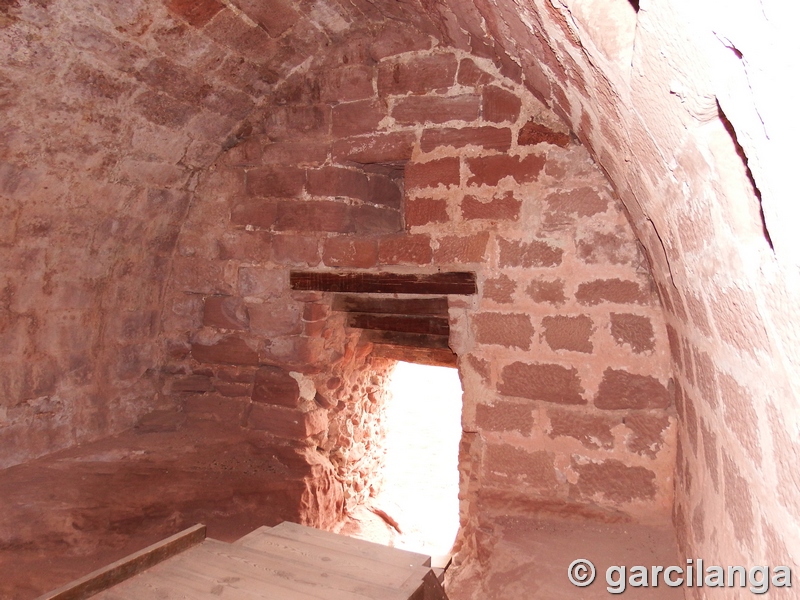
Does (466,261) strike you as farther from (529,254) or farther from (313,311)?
(313,311)

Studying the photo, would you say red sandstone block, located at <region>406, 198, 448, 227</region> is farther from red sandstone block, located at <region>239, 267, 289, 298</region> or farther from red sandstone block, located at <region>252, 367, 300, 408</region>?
red sandstone block, located at <region>252, 367, 300, 408</region>

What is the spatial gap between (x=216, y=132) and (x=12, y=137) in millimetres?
1077

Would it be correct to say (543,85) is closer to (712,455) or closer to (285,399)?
(712,455)

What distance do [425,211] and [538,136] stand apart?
0.66 metres

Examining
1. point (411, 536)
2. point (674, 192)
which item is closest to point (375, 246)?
point (674, 192)

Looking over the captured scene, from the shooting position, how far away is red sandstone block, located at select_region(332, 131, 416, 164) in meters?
2.85

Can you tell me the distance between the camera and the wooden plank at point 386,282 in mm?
2715

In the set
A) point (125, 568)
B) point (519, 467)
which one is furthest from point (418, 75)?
point (125, 568)

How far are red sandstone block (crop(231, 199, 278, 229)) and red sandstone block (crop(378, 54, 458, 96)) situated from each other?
932 millimetres

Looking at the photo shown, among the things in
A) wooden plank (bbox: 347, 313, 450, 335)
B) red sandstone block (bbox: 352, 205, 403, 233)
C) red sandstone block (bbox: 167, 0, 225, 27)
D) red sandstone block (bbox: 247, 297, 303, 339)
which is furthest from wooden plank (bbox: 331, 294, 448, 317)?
red sandstone block (bbox: 167, 0, 225, 27)

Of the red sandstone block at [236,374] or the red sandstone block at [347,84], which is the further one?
the red sandstone block at [236,374]

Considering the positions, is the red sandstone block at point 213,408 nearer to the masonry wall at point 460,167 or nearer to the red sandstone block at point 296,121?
the masonry wall at point 460,167

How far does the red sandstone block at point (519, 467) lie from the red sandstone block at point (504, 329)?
1.67ft

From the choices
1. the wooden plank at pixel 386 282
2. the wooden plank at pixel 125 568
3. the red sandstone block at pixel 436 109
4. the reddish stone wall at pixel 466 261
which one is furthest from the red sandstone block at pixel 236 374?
the red sandstone block at pixel 436 109
